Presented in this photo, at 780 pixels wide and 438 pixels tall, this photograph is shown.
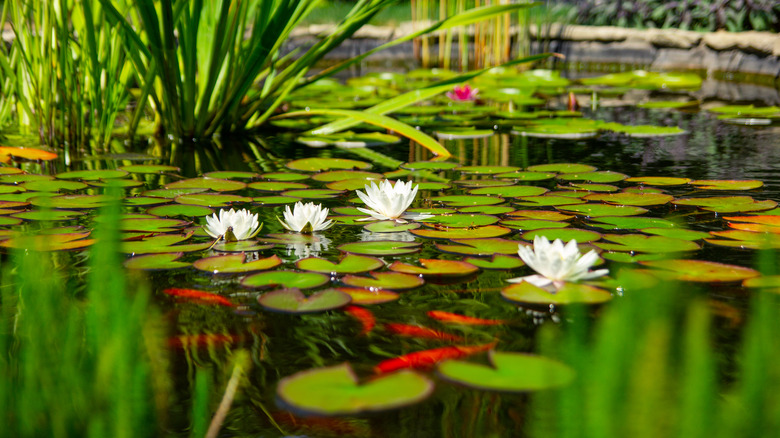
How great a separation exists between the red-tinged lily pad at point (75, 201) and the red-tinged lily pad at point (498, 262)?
2.89 feet

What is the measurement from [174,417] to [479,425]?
1.06 feet

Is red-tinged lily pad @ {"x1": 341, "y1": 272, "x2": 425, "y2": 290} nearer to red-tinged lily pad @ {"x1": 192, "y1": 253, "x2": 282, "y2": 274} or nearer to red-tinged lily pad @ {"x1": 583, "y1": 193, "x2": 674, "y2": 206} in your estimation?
red-tinged lily pad @ {"x1": 192, "y1": 253, "x2": 282, "y2": 274}

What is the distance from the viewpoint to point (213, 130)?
286 centimetres

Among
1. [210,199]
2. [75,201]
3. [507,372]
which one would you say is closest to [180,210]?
[210,199]

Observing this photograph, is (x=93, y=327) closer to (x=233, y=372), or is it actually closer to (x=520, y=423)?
(x=233, y=372)

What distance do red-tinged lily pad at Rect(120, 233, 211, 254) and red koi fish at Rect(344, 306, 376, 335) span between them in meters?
0.40

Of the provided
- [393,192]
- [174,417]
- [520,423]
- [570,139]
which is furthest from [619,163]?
[174,417]

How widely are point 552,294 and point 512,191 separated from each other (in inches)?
30.4

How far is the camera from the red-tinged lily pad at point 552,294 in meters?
1.13

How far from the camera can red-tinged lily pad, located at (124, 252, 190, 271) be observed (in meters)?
1.30

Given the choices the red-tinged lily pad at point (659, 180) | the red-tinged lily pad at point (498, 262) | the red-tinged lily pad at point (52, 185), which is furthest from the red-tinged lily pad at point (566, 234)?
the red-tinged lily pad at point (52, 185)

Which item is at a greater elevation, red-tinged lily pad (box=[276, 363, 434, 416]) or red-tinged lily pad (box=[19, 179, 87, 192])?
red-tinged lily pad (box=[19, 179, 87, 192])

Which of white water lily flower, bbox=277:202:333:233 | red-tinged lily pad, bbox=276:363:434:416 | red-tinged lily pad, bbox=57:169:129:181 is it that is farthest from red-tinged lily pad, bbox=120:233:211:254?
red-tinged lily pad, bbox=57:169:129:181

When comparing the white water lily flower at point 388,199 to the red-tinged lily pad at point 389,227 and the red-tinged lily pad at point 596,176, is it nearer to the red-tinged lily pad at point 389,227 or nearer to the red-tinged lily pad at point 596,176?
the red-tinged lily pad at point 389,227
